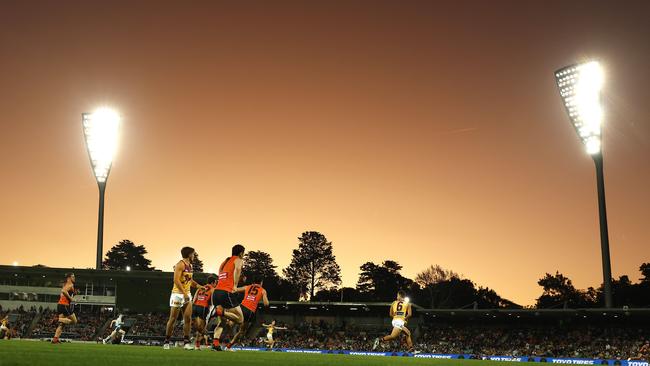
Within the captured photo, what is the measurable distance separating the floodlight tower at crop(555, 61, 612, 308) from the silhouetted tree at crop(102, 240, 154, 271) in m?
132

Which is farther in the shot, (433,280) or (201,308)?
(433,280)

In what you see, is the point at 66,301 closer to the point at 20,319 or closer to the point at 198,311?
the point at 198,311

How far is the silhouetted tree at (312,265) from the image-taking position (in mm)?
135875

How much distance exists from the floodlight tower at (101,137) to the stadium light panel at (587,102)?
35.3 m

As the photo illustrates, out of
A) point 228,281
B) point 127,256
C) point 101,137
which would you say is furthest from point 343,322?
point 127,256

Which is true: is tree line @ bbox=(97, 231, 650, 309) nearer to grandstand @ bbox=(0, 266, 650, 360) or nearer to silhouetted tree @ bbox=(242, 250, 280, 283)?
silhouetted tree @ bbox=(242, 250, 280, 283)

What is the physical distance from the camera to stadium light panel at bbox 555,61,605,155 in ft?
147

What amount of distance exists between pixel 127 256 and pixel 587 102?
136700 millimetres

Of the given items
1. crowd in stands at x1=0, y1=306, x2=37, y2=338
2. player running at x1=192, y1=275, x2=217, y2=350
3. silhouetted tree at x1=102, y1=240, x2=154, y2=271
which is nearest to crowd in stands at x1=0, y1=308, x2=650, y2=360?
crowd in stands at x1=0, y1=306, x2=37, y2=338

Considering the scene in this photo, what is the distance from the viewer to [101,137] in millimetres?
52969

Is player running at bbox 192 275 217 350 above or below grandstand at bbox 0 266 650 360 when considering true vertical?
above

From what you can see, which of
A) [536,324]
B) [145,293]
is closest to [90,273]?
[145,293]

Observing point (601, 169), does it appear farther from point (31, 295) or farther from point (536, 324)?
point (31, 295)

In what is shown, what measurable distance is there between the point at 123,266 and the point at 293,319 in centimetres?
9086
